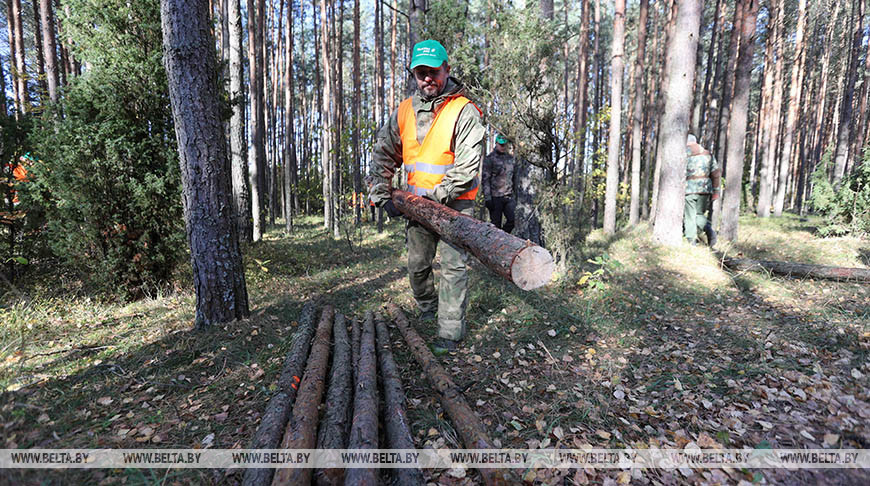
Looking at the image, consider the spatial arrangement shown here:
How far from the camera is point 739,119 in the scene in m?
7.89

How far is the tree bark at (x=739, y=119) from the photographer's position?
752 cm

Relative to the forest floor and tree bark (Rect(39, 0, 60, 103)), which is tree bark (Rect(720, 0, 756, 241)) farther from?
tree bark (Rect(39, 0, 60, 103))

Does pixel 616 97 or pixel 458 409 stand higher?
pixel 616 97

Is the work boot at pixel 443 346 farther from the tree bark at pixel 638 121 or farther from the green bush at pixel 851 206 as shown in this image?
the tree bark at pixel 638 121

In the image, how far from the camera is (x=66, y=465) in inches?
68.7

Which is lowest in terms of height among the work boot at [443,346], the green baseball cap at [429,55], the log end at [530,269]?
the work boot at [443,346]

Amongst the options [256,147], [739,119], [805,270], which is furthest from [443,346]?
[256,147]

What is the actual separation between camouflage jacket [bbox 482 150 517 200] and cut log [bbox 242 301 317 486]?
5019mm

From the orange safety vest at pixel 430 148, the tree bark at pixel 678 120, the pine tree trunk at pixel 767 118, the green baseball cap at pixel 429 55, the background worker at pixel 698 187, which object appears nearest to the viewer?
the green baseball cap at pixel 429 55

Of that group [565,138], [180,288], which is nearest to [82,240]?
[180,288]

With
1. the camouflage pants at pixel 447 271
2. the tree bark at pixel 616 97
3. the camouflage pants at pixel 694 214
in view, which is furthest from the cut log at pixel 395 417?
the tree bark at pixel 616 97

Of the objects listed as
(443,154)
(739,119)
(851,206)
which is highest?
(739,119)

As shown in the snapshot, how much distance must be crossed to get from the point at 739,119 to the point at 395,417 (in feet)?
32.3

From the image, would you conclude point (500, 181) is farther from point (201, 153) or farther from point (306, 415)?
point (306, 415)
